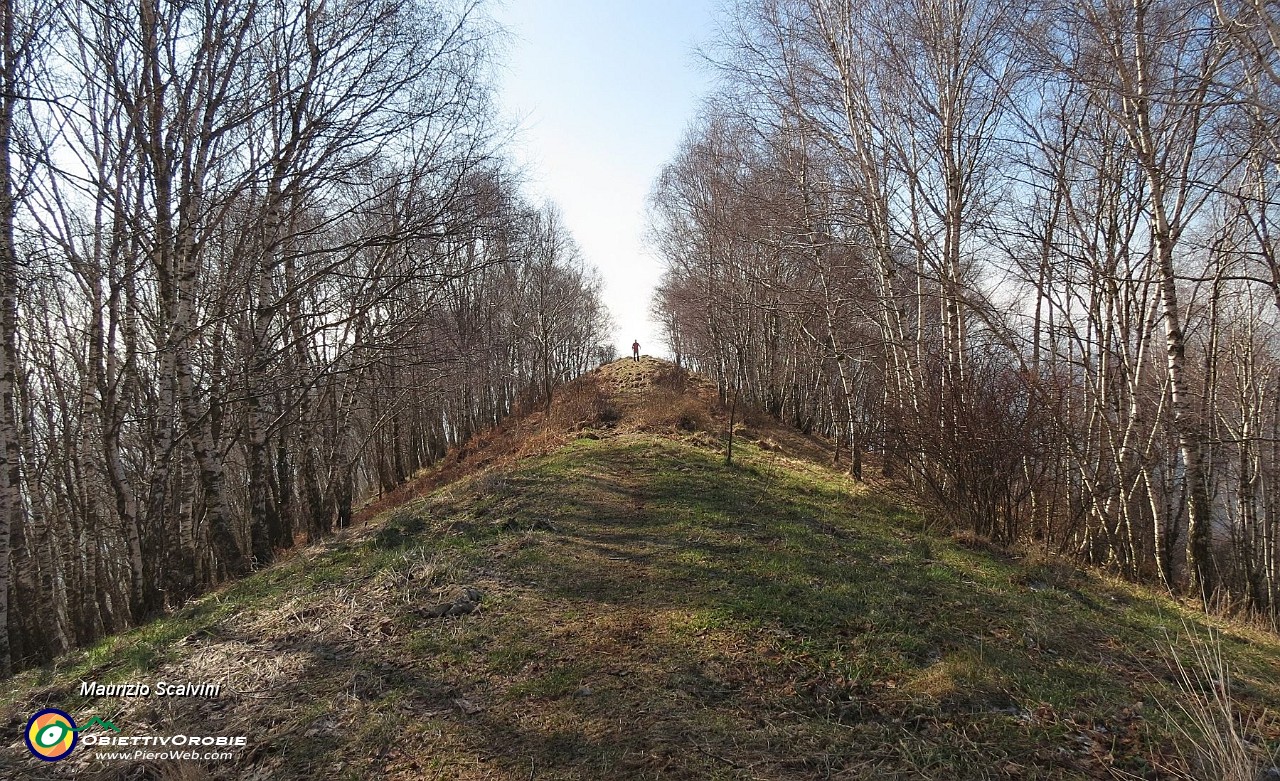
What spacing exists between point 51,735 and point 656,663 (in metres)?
3.81

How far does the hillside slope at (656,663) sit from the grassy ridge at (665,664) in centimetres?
2

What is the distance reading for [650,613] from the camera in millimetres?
4773

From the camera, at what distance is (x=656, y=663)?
13.1 ft

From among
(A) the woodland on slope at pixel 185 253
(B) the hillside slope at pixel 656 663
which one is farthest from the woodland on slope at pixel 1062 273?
(A) the woodland on slope at pixel 185 253

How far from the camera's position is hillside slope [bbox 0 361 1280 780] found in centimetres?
313

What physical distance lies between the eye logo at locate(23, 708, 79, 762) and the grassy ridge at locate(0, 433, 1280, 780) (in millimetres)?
84

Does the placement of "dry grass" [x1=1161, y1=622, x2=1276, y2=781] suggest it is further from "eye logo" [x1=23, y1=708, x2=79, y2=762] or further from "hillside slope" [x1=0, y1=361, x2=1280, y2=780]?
"eye logo" [x1=23, y1=708, x2=79, y2=762]

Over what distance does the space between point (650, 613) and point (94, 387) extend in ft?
25.9

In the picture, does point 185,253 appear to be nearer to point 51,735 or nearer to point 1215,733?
point 51,735

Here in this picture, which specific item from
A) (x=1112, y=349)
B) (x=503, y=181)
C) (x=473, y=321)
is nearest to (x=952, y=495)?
(x=1112, y=349)

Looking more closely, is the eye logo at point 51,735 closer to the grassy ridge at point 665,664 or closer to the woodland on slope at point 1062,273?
the grassy ridge at point 665,664

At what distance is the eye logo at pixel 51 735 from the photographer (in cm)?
340

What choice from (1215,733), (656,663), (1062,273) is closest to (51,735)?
(656,663)

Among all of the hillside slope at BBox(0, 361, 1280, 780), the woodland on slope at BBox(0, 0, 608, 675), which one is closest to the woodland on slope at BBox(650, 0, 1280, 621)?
the hillside slope at BBox(0, 361, 1280, 780)
